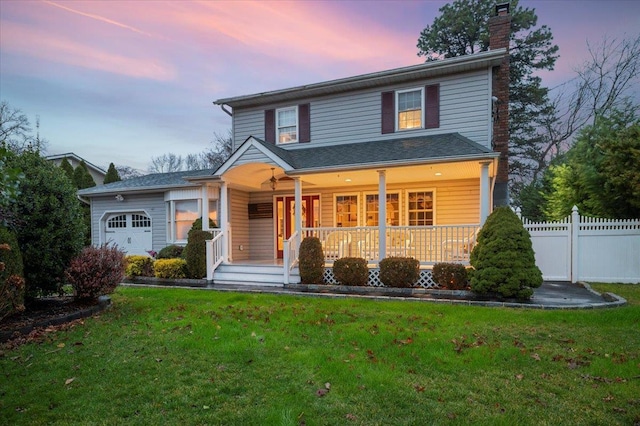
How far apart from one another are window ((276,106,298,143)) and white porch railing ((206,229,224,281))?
4.12 m

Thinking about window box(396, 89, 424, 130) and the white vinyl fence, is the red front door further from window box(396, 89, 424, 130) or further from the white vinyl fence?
the white vinyl fence

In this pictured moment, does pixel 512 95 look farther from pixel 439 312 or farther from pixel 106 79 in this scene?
pixel 106 79

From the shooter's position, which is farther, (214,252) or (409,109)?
(409,109)

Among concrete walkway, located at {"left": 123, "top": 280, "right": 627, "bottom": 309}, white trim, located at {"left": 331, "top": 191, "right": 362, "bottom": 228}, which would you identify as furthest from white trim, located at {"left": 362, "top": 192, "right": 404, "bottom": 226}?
concrete walkway, located at {"left": 123, "top": 280, "right": 627, "bottom": 309}

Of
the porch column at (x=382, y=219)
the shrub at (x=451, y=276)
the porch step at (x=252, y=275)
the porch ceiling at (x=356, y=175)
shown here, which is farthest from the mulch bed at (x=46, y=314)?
the shrub at (x=451, y=276)

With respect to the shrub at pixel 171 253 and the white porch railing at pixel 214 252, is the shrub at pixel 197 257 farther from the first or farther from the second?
the shrub at pixel 171 253

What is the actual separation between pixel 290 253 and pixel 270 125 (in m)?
5.23

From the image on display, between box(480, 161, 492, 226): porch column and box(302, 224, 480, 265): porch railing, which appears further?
box(302, 224, 480, 265): porch railing

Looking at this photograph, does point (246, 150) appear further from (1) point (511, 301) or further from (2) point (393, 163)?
(1) point (511, 301)

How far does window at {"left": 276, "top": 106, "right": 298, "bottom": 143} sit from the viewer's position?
12094mm

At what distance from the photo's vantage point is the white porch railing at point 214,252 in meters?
10.1

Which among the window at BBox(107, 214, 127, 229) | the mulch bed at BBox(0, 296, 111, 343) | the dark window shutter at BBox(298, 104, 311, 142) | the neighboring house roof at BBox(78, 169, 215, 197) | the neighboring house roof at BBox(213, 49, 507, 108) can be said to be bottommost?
the mulch bed at BBox(0, 296, 111, 343)

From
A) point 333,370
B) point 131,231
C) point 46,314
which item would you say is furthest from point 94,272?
point 131,231

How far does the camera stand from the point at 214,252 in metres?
10.3
